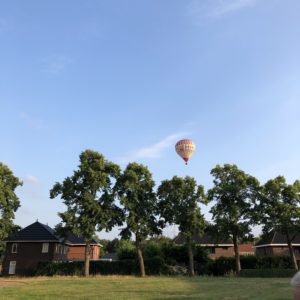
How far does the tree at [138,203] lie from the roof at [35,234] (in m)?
13.4

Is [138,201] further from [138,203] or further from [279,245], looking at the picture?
[279,245]

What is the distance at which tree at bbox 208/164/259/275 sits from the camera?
4291 cm

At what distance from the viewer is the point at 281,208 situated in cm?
4159

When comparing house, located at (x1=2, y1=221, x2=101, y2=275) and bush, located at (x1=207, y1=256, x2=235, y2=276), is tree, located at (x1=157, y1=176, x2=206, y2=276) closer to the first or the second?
bush, located at (x1=207, y1=256, x2=235, y2=276)

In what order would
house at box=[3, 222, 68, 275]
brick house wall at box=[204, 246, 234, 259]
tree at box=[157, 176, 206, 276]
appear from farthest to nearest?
brick house wall at box=[204, 246, 234, 259] < house at box=[3, 222, 68, 275] < tree at box=[157, 176, 206, 276]

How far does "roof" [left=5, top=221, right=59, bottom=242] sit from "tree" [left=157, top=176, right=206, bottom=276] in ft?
56.1

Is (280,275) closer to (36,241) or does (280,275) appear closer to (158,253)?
(158,253)

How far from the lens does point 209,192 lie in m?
45.3

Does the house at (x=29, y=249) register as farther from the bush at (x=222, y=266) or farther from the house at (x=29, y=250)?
the bush at (x=222, y=266)

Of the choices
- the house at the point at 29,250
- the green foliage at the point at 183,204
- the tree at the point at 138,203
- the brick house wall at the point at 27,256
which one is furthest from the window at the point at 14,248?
the green foliage at the point at 183,204

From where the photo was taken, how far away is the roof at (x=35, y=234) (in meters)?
52.2

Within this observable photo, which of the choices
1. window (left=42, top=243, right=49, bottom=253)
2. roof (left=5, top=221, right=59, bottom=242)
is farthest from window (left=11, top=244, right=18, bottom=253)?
window (left=42, top=243, right=49, bottom=253)

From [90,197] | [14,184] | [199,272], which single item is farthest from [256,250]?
[14,184]

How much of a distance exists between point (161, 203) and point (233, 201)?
28.7 ft
